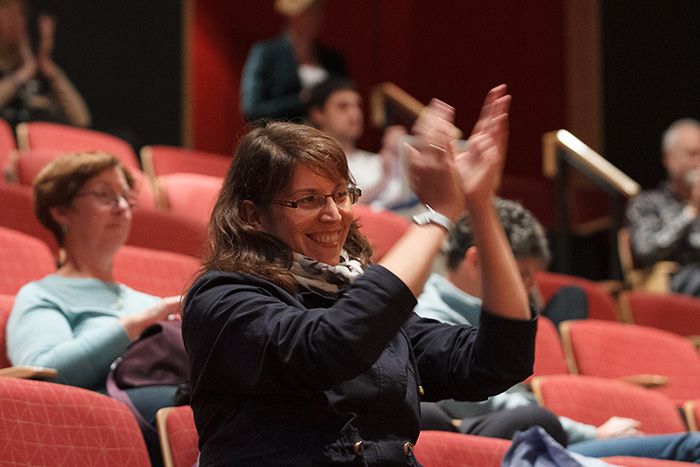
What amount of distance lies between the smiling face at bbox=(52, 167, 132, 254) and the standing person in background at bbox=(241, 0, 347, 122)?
1.74 meters

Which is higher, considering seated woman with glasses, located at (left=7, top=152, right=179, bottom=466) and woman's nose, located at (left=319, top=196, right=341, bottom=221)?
woman's nose, located at (left=319, top=196, right=341, bottom=221)

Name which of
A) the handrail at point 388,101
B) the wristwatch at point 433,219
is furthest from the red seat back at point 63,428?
the handrail at point 388,101

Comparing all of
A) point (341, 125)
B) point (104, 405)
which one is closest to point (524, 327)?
point (104, 405)

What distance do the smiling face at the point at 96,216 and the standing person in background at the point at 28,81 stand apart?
6.94 ft

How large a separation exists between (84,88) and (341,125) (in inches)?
72.1

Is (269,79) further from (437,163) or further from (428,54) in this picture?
(437,163)

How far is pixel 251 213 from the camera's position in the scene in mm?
1244

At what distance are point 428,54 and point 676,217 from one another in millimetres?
2488

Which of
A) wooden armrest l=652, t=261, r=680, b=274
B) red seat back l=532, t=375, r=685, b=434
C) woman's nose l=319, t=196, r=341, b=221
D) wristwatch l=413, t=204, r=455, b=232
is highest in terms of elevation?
wristwatch l=413, t=204, r=455, b=232

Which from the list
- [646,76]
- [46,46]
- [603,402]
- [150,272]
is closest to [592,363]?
[603,402]

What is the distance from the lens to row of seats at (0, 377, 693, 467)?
1.28m

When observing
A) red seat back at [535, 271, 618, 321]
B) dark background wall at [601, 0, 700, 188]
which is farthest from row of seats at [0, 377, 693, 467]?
dark background wall at [601, 0, 700, 188]

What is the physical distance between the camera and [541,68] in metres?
5.59

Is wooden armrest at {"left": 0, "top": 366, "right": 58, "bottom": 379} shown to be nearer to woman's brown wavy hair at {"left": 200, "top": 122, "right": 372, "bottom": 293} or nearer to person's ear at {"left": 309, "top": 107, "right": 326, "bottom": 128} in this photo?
woman's brown wavy hair at {"left": 200, "top": 122, "right": 372, "bottom": 293}
